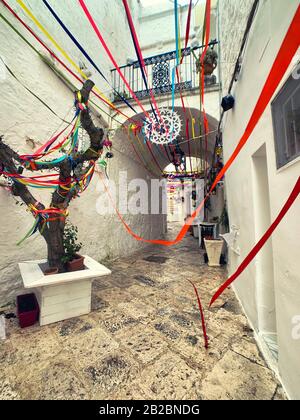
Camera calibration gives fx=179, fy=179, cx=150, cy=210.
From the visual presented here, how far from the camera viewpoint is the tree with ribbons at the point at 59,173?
2152 millimetres

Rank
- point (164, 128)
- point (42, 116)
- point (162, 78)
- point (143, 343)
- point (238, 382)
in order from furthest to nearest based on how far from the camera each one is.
Answer: point (162, 78), point (164, 128), point (42, 116), point (143, 343), point (238, 382)

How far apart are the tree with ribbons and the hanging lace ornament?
66.1 inches

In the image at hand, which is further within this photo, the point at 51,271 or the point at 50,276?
the point at 51,271

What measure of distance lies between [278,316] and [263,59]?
2.18m

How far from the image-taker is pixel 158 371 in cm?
152

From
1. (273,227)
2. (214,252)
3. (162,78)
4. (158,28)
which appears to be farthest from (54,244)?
(158,28)

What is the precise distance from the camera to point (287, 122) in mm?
1275

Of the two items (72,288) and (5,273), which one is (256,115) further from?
(5,273)

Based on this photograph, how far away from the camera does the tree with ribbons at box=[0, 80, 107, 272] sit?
7.06 ft

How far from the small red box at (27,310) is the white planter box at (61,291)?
0.35 feet

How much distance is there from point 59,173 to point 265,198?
103 inches

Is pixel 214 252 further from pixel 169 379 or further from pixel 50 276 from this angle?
pixel 50 276

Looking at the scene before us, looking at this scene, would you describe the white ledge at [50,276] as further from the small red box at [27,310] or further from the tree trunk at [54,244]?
the small red box at [27,310]

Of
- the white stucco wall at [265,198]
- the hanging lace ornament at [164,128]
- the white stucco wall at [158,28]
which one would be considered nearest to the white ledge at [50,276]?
the white stucco wall at [265,198]
